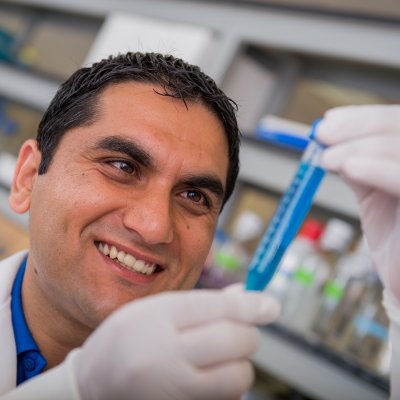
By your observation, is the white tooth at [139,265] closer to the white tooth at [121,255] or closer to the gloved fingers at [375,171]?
the white tooth at [121,255]

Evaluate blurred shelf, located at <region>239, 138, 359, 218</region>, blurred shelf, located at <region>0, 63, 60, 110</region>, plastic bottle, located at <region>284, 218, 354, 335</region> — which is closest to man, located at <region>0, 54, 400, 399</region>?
blurred shelf, located at <region>239, 138, 359, 218</region>

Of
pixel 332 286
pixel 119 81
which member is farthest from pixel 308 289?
pixel 119 81

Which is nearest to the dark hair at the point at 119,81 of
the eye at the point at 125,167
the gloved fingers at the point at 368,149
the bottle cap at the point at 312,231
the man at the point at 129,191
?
the man at the point at 129,191

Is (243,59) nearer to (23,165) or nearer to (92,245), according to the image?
(23,165)

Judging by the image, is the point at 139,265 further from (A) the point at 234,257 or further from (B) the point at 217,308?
(A) the point at 234,257

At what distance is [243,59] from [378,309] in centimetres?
115

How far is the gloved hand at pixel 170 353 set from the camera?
618 millimetres

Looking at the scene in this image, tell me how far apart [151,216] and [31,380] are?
373 millimetres

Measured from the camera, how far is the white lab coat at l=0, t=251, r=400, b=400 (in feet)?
2.19

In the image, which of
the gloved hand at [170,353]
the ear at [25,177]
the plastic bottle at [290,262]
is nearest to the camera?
the gloved hand at [170,353]

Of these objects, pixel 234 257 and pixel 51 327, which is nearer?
pixel 51 327

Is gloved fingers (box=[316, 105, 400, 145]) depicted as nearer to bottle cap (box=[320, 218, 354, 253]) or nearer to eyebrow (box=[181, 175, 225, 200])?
eyebrow (box=[181, 175, 225, 200])

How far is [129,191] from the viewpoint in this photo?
1.05 meters

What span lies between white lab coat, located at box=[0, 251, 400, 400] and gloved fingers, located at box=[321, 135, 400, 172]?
0.35 metres
